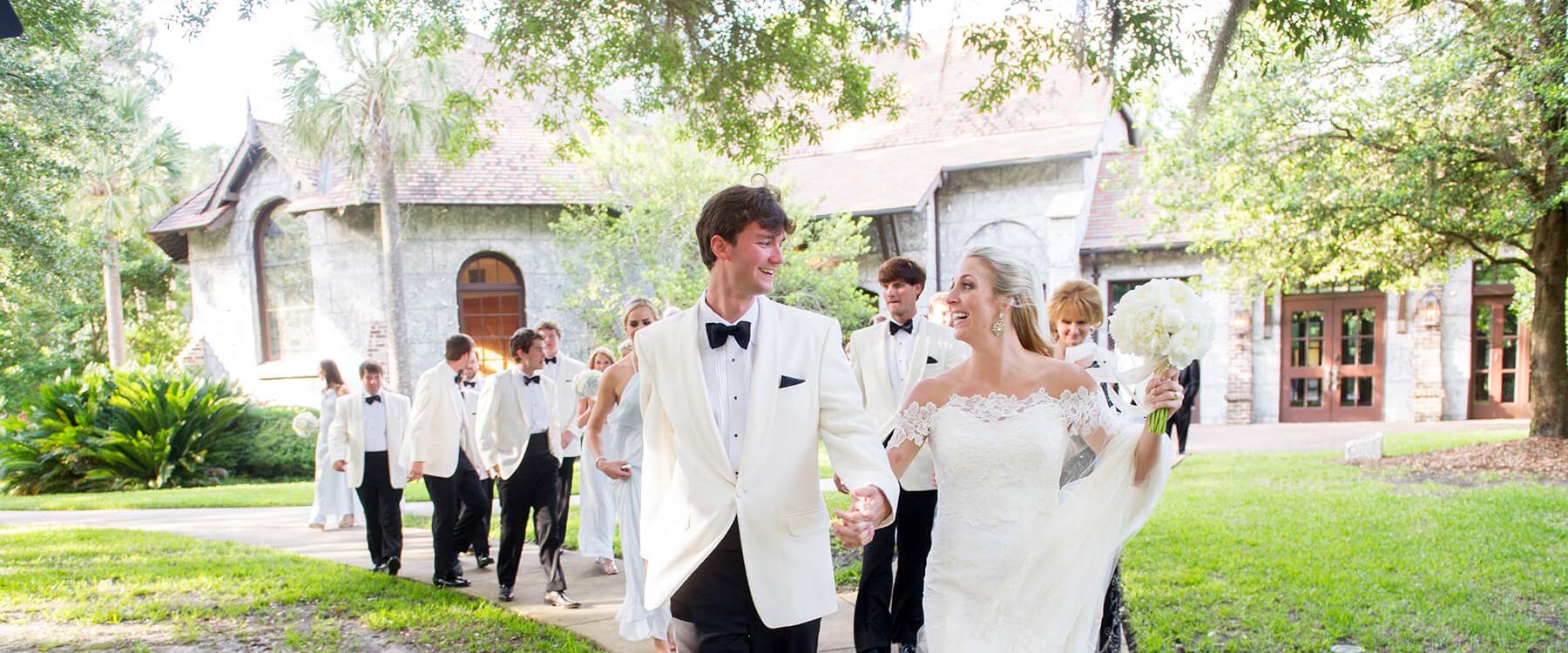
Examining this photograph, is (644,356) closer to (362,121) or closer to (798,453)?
(798,453)

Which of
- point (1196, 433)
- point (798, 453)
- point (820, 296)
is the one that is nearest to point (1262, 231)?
point (1196, 433)

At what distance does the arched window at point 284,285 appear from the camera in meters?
24.4

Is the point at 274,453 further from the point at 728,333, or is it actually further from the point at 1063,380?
the point at 1063,380

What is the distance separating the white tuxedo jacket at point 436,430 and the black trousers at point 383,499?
887mm

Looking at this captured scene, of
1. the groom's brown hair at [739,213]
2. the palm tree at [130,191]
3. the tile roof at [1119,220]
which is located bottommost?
the groom's brown hair at [739,213]

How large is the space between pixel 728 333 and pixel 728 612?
2.87 ft

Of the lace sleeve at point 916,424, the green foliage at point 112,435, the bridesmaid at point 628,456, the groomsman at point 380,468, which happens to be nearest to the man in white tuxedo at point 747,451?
the lace sleeve at point 916,424

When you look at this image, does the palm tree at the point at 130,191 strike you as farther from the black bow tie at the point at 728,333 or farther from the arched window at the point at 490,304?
the black bow tie at the point at 728,333

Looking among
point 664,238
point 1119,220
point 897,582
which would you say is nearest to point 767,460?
point 897,582

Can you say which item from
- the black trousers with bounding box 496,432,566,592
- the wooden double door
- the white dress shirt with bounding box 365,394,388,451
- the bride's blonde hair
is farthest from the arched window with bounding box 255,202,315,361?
the bride's blonde hair

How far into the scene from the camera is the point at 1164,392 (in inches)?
138

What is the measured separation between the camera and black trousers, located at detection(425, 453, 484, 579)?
309 inches

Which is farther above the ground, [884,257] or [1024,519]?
[884,257]

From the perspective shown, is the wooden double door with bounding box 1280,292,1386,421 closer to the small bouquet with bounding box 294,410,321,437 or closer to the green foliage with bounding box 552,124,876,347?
the green foliage with bounding box 552,124,876,347
